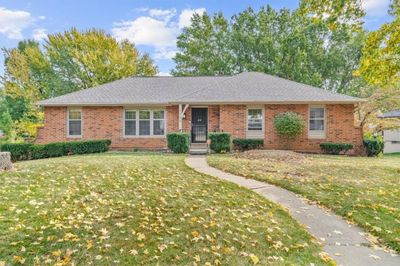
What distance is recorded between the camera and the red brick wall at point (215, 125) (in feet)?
53.3

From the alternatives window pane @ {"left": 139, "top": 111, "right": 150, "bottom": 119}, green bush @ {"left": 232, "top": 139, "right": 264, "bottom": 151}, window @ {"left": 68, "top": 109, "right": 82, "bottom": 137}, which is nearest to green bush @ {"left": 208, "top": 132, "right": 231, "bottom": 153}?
green bush @ {"left": 232, "top": 139, "right": 264, "bottom": 151}

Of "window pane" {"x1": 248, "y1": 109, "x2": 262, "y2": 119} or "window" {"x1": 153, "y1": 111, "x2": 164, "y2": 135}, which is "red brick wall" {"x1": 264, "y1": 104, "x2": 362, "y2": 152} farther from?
"window" {"x1": 153, "y1": 111, "x2": 164, "y2": 135}

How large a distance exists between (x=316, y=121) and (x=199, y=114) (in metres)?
6.79

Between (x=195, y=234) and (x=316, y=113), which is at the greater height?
(x=316, y=113)

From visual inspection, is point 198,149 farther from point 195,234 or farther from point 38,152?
point 195,234

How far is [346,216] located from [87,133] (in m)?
15.1

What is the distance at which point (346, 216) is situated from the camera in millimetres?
5379

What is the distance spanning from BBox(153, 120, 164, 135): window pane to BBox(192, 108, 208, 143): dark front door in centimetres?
192

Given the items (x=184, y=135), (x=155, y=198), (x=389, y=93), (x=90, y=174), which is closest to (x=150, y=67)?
(x=184, y=135)

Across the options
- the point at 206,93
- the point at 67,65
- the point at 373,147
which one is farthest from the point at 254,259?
the point at 67,65

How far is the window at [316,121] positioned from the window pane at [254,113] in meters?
2.94

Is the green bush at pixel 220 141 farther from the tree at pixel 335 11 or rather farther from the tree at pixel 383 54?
the tree at pixel 335 11

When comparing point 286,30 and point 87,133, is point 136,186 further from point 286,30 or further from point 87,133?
point 286,30

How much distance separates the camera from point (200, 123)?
1712 cm
